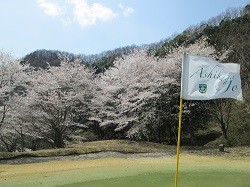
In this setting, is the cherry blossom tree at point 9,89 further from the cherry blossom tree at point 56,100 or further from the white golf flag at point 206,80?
the white golf flag at point 206,80

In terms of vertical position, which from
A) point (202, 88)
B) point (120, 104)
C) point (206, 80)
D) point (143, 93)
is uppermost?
point (143, 93)

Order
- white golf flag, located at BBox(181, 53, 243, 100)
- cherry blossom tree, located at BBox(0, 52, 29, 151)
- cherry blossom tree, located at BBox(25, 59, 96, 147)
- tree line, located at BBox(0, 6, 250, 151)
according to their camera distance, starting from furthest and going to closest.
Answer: cherry blossom tree, located at BBox(25, 59, 96, 147) < tree line, located at BBox(0, 6, 250, 151) < cherry blossom tree, located at BBox(0, 52, 29, 151) < white golf flag, located at BBox(181, 53, 243, 100)

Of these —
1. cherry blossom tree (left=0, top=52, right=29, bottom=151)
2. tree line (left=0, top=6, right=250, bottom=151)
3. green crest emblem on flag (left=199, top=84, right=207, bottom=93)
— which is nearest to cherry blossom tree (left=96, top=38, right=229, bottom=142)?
tree line (left=0, top=6, right=250, bottom=151)

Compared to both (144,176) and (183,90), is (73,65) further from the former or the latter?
(183,90)

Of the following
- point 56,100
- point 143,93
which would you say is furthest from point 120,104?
point 56,100

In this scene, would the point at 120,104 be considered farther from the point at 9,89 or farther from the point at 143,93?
the point at 9,89

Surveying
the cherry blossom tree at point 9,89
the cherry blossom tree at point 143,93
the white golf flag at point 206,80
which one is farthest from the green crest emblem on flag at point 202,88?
the cherry blossom tree at point 9,89

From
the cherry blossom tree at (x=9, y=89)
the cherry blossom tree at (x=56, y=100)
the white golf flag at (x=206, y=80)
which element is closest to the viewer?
the white golf flag at (x=206, y=80)

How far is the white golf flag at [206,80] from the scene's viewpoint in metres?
8.96

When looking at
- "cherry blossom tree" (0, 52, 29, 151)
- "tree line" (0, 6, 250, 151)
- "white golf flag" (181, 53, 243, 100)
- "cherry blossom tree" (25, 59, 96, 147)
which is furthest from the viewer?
"cherry blossom tree" (25, 59, 96, 147)

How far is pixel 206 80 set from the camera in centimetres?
909

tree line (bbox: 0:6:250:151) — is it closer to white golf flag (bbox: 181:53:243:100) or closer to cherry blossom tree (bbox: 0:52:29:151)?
cherry blossom tree (bbox: 0:52:29:151)

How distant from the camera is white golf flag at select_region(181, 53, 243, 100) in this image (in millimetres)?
8961

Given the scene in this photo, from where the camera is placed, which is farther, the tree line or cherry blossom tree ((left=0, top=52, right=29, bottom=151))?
the tree line
